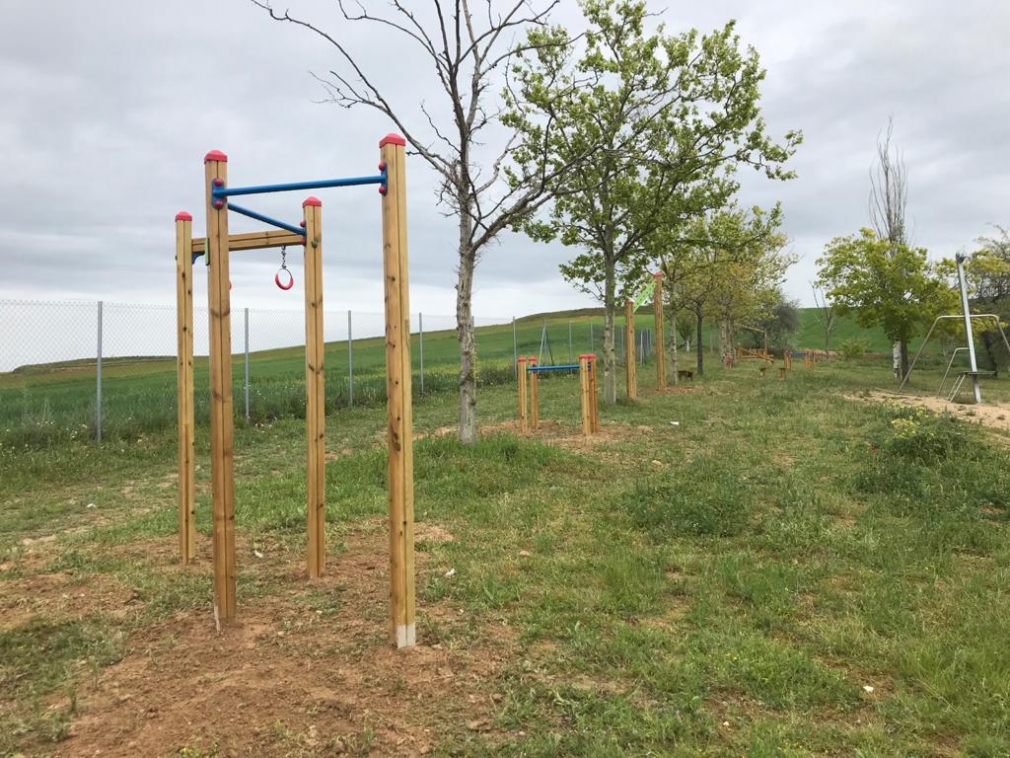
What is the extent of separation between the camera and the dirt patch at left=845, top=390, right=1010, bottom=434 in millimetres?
10141

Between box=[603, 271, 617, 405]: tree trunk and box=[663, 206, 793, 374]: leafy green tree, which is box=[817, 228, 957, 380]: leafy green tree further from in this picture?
box=[603, 271, 617, 405]: tree trunk

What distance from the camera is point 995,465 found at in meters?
6.16

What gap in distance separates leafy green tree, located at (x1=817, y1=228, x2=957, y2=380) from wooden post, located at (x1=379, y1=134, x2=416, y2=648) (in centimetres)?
1832

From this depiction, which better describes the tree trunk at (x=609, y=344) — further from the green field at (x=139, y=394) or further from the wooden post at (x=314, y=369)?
the wooden post at (x=314, y=369)

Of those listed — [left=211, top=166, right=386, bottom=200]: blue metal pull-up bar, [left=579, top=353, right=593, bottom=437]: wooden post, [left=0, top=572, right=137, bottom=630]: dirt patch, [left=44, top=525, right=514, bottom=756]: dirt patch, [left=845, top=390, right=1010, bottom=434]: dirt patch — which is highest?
[left=211, top=166, right=386, bottom=200]: blue metal pull-up bar

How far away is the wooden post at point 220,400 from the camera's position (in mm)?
3213

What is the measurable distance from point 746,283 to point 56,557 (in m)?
24.3

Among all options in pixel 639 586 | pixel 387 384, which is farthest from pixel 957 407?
pixel 387 384

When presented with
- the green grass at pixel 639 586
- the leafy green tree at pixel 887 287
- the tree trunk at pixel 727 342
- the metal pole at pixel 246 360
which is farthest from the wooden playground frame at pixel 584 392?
the tree trunk at pixel 727 342

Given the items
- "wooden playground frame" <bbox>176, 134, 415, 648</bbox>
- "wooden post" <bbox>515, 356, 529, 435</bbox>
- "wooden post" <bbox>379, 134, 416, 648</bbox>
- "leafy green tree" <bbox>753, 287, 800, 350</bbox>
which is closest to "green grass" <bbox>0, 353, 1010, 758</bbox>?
"wooden post" <bbox>379, 134, 416, 648</bbox>

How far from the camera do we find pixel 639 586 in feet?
12.1

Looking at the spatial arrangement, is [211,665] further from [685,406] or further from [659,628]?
[685,406]

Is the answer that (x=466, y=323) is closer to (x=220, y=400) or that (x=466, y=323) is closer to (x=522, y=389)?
(x=522, y=389)

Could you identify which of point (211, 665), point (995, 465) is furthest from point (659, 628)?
point (995, 465)
